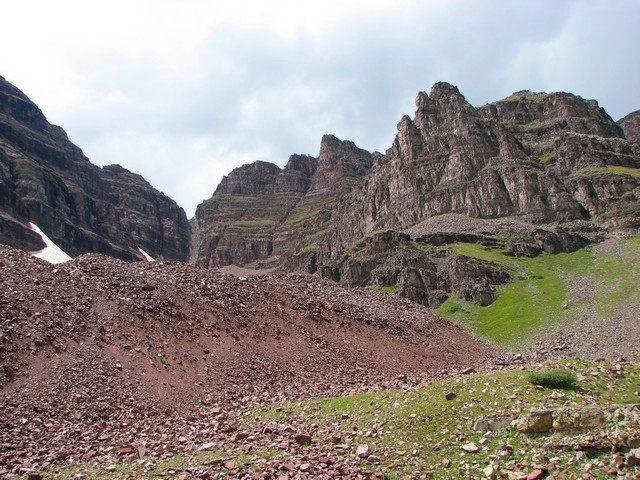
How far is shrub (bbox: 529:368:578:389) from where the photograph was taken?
17.4 m

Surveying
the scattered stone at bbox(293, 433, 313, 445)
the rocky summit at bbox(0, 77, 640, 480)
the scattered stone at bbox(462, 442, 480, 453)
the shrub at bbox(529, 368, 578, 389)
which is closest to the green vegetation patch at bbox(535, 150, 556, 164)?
the rocky summit at bbox(0, 77, 640, 480)

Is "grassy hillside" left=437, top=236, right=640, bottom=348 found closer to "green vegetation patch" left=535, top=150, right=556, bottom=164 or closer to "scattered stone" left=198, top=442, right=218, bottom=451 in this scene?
"green vegetation patch" left=535, top=150, right=556, bottom=164

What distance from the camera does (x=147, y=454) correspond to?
16.3 meters

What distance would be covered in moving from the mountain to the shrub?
7562 centimetres

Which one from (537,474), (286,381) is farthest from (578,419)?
(286,381)

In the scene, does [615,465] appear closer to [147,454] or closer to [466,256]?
[147,454]

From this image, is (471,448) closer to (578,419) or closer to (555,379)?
(578,419)

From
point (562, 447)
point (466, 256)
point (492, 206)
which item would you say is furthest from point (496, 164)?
point (562, 447)

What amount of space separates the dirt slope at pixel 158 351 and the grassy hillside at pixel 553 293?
30453mm

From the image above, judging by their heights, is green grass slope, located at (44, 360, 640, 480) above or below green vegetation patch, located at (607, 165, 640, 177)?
below

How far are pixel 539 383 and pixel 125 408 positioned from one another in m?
16.5

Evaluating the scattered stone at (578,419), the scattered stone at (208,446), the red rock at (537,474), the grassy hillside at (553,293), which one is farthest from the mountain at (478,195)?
the red rock at (537,474)

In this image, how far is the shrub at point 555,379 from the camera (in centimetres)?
1738

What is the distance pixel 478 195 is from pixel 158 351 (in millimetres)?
130151
